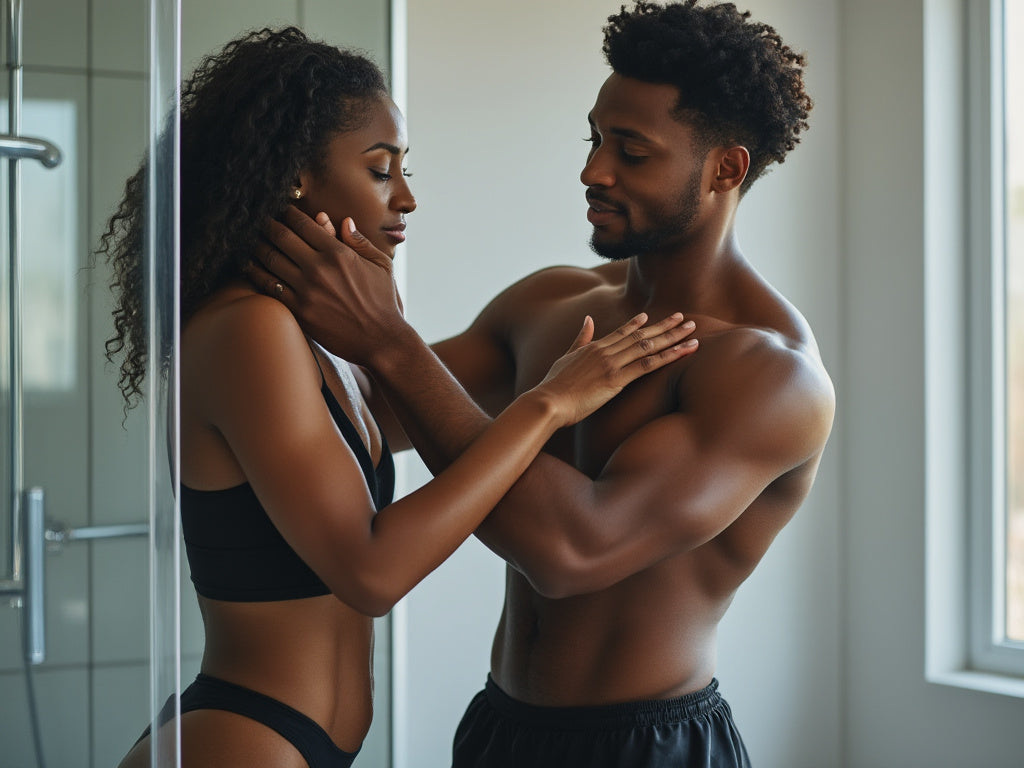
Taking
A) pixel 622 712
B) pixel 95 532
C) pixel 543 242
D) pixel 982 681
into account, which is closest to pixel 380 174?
pixel 95 532

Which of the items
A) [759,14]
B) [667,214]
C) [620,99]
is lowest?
[667,214]

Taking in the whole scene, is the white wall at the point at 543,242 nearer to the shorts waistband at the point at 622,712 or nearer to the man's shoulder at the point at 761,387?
the shorts waistband at the point at 622,712

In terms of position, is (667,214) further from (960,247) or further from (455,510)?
(960,247)

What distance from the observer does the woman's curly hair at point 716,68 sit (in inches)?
59.2

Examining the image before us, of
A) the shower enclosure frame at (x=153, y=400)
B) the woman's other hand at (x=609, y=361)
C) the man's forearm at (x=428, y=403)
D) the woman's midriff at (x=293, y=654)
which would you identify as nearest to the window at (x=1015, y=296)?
the woman's other hand at (x=609, y=361)

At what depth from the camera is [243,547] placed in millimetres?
1201

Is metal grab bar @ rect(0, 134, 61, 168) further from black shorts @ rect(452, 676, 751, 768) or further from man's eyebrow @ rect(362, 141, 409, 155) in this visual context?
black shorts @ rect(452, 676, 751, 768)

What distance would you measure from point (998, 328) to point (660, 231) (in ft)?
5.35

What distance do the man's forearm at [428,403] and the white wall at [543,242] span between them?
997 mm

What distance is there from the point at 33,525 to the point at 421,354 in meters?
0.56

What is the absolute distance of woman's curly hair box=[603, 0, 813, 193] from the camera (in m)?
1.50

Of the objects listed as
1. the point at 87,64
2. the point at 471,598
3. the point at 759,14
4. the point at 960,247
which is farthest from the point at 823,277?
the point at 87,64

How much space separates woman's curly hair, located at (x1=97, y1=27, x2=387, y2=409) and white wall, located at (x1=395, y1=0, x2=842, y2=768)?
113cm

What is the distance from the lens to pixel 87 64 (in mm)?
850
